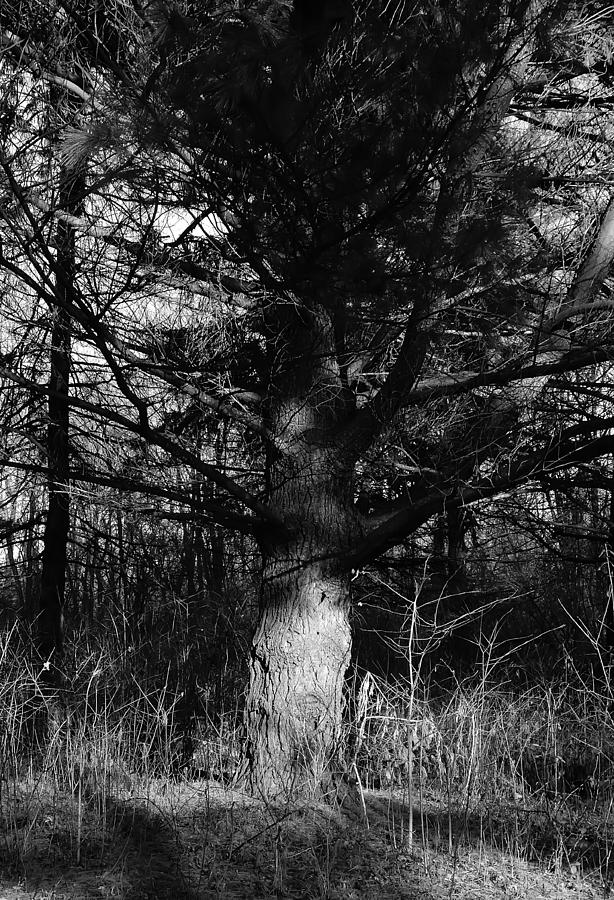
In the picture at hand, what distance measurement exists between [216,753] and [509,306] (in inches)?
124

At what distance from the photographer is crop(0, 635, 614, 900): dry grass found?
133 inches

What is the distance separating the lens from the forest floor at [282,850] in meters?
3.35

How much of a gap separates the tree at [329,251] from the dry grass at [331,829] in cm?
39

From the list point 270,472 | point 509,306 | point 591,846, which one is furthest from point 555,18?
point 591,846

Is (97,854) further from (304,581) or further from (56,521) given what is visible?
(56,521)

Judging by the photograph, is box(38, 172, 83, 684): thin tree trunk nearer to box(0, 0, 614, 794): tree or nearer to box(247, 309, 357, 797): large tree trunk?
box(0, 0, 614, 794): tree

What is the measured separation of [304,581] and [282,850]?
60.1 inches

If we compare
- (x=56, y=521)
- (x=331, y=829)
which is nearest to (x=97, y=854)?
(x=331, y=829)

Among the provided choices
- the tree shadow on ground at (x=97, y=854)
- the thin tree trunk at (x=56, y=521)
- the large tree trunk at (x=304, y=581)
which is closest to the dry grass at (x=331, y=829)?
the tree shadow on ground at (x=97, y=854)

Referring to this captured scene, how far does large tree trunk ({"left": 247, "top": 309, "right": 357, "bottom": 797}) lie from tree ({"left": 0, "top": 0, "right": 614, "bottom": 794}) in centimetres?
1

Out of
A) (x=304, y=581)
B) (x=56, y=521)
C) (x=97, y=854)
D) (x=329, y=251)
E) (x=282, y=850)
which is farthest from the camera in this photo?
(x=56, y=521)

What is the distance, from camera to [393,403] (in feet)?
15.0

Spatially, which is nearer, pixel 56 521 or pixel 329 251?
pixel 329 251

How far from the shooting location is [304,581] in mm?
4762
